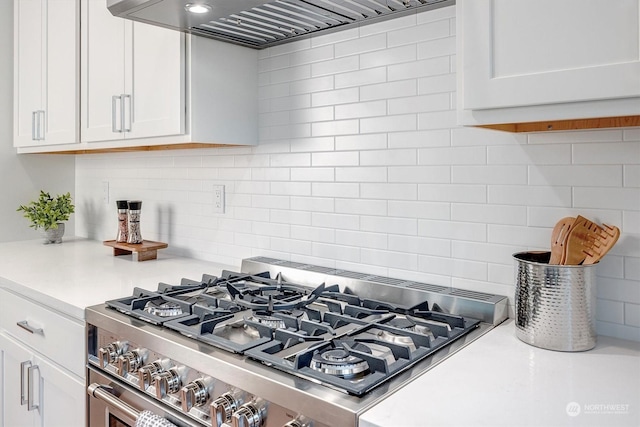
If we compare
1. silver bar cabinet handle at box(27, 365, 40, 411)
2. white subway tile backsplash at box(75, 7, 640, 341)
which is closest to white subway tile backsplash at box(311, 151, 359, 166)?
white subway tile backsplash at box(75, 7, 640, 341)

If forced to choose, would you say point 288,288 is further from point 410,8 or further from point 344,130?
point 410,8

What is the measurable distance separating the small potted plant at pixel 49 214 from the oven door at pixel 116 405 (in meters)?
1.59

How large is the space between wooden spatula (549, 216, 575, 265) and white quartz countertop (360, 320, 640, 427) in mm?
221

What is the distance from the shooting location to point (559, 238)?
1196 millimetres

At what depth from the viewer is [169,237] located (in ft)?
8.16

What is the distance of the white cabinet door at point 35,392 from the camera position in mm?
1598

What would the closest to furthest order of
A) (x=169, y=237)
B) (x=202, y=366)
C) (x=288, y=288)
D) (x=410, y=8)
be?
(x=202, y=366)
(x=410, y=8)
(x=288, y=288)
(x=169, y=237)

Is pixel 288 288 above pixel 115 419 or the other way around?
above

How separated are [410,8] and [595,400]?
3.87ft

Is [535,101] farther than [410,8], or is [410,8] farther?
[410,8]

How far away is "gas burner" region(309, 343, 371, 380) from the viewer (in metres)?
0.99

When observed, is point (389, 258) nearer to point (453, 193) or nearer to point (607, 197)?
point (453, 193)

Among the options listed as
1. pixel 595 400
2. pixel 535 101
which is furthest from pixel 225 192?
pixel 595 400

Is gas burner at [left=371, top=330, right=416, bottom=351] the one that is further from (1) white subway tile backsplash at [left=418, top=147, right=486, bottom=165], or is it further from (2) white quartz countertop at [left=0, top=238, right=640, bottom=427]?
(1) white subway tile backsplash at [left=418, top=147, right=486, bottom=165]
